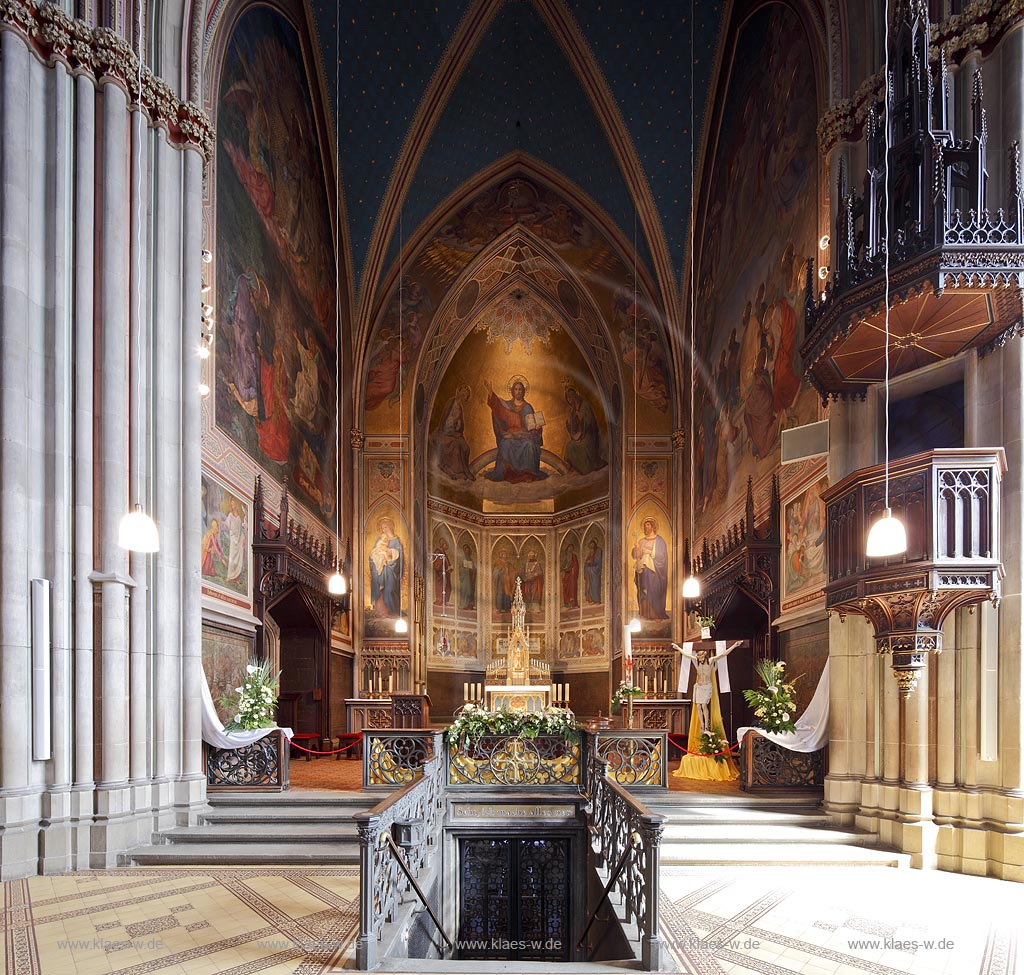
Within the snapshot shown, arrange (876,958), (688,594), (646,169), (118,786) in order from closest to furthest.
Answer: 1. (876,958)
2. (118,786)
3. (688,594)
4. (646,169)

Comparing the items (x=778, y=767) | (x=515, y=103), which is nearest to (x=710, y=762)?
(x=778, y=767)

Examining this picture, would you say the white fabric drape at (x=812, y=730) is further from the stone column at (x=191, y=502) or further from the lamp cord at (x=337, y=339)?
the lamp cord at (x=337, y=339)

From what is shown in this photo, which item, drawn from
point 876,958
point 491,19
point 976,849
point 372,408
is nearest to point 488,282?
point 372,408

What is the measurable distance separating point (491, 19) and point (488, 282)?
7.24 metres

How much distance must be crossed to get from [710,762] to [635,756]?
297 centimetres

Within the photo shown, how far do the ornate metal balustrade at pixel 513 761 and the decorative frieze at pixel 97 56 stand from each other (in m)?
8.31

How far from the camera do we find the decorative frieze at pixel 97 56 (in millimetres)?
8750

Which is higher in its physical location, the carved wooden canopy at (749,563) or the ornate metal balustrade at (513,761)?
the carved wooden canopy at (749,563)

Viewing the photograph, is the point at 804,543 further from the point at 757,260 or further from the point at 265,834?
the point at 265,834

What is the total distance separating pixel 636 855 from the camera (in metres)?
6.27

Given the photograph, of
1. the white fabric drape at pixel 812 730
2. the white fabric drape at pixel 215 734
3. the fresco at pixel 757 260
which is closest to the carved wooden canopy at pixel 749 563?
the fresco at pixel 757 260

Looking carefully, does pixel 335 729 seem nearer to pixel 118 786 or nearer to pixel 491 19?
pixel 118 786

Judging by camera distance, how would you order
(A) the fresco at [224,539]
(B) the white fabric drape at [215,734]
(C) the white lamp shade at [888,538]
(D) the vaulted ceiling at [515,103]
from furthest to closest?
(D) the vaulted ceiling at [515,103], (A) the fresco at [224,539], (B) the white fabric drape at [215,734], (C) the white lamp shade at [888,538]

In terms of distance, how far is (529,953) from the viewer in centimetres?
1050
